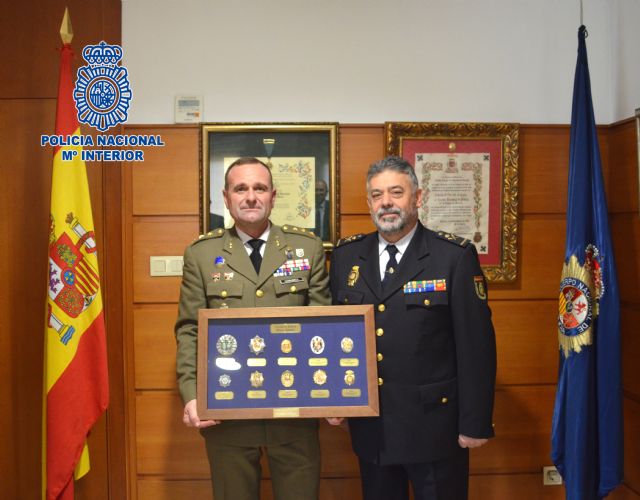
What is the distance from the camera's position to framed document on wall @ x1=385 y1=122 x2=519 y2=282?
223 cm

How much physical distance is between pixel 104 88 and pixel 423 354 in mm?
1771

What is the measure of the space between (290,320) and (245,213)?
0.40 meters

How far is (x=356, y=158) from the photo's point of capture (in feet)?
7.37

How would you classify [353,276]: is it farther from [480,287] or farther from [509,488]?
[509,488]

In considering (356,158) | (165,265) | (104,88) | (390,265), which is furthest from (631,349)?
(104,88)

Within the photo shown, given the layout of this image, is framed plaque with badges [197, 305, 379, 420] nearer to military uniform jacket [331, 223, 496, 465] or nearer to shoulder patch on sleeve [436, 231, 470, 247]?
military uniform jacket [331, 223, 496, 465]

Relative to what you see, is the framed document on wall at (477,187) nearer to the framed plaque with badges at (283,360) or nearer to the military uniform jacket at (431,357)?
the military uniform jacket at (431,357)

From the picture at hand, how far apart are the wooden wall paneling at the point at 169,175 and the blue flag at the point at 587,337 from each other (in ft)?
5.28

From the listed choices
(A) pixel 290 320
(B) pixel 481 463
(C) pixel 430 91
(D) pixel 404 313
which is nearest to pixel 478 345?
(D) pixel 404 313

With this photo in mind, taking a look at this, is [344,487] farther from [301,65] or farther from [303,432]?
[301,65]

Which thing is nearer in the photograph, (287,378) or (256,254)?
(287,378)

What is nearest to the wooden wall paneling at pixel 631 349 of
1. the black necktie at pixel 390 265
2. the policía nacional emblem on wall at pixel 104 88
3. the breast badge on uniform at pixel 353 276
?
the black necktie at pixel 390 265

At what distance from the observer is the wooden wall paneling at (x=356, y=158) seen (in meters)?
2.24

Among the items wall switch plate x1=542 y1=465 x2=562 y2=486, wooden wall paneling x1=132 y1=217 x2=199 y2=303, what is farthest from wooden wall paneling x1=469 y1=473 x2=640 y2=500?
wooden wall paneling x1=132 y1=217 x2=199 y2=303
